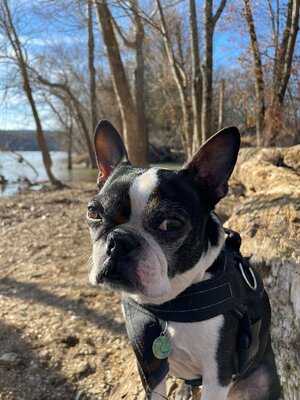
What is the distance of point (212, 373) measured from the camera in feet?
7.04

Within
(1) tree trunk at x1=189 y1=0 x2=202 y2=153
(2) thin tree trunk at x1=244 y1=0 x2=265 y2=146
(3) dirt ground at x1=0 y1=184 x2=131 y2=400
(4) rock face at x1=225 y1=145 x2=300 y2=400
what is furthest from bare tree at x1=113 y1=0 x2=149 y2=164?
(4) rock face at x1=225 y1=145 x2=300 y2=400

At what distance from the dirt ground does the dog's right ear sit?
187cm

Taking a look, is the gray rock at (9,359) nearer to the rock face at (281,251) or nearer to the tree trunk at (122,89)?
the rock face at (281,251)

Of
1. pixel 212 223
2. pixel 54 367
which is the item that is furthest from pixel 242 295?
pixel 54 367

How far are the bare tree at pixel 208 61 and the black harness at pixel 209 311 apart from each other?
8012 mm

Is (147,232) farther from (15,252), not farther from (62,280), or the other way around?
(15,252)

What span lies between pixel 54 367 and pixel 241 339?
2.19 m

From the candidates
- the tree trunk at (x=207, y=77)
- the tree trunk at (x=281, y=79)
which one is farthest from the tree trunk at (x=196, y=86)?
the tree trunk at (x=281, y=79)

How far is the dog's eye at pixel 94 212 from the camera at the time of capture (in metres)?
2.27

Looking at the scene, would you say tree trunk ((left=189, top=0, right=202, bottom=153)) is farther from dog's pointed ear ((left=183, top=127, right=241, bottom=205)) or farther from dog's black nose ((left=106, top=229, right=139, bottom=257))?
dog's black nose ((left=106, top=229, right=139, bottom=257))

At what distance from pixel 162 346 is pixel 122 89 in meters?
10.2

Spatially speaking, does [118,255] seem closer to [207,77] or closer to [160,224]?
[160,224]

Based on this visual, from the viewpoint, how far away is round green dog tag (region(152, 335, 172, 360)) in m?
2.18

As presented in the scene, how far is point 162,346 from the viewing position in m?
2.18
